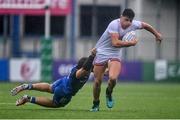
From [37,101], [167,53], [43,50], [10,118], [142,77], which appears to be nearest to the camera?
[10,118]

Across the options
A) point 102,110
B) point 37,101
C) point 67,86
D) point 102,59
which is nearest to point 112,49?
point 102,59

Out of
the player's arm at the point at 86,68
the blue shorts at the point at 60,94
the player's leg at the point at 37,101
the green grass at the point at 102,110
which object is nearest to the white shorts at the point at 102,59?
the player's arm at the point at 86,68

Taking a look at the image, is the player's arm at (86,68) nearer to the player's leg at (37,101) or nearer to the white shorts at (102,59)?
the white shorts at (102,59)

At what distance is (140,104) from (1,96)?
4355mm

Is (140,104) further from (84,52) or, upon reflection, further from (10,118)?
(84,52)

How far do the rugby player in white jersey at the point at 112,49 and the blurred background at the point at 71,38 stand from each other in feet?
51.4

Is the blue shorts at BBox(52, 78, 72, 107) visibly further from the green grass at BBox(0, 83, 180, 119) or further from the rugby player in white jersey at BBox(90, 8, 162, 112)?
the rugby player in white jersey at BBox(90, 8, 162, 112)

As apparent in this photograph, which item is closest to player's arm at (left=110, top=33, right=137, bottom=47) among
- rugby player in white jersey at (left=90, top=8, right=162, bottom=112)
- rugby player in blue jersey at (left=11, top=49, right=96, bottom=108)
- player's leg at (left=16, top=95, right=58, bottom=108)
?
rugby player in white jersey at (left=90, top=8, right=162, bottom=112)

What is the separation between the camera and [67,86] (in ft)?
55.2

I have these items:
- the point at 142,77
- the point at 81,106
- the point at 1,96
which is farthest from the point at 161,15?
the point at 81,106

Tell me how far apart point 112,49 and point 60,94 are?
1456mm

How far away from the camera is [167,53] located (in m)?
38.7

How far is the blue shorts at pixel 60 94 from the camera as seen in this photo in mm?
16828

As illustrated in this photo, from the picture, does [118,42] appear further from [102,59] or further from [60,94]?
[60,94]
